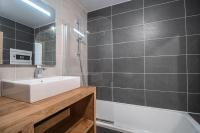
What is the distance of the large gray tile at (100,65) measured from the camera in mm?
2080

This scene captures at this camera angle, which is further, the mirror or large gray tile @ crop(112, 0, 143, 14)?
large gray tile @ crop(112, 0, 143, 14)

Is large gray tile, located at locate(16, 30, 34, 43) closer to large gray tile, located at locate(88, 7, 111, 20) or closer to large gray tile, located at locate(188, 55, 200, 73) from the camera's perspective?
large gray tile, located at locate(88, 7, 111, 20)

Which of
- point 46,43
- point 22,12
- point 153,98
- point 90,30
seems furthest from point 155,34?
point 22,12

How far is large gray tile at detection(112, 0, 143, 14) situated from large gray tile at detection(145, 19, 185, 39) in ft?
1.30

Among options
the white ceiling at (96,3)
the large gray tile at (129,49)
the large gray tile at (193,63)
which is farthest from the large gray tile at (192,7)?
the white ceiling at (96,3)

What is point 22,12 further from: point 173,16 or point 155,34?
point 173,16

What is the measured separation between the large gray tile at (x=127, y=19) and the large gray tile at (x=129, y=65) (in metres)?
0.63

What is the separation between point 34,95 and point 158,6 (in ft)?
6.70

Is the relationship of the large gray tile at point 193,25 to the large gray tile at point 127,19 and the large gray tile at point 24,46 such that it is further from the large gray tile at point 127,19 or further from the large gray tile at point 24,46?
the large gray tile at point 24,46

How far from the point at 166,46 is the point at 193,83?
25.1 inches

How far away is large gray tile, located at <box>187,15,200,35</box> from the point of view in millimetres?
1503

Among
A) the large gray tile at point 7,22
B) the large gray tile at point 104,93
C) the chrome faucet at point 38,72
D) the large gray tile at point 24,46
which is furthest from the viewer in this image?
the large gray tile at point 104,93

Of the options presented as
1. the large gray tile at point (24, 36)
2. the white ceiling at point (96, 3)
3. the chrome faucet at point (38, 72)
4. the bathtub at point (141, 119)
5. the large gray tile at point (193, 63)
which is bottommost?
the bathtub at point (141, 119)

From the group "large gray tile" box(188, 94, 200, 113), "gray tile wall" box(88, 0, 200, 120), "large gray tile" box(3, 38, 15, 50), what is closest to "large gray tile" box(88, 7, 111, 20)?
"gray tile wall" box(88, 0, 200, 120)
